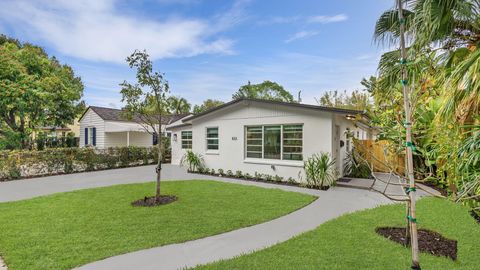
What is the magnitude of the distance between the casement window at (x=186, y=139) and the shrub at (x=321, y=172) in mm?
8650

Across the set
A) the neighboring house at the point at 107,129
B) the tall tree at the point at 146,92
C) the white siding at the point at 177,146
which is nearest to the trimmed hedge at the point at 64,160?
the white siding at the point at 177,146

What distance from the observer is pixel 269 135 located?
435 inches

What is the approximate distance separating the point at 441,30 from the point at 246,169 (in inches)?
336

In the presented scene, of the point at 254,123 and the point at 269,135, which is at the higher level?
the point at 254,123

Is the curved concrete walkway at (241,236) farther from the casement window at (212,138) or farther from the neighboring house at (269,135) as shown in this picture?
the casement window at (212,138)

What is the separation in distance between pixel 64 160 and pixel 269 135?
1099cm

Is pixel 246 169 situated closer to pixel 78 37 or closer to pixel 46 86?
pixel 78 37

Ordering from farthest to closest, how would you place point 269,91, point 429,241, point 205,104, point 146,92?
point 205,104 < point 269,91 < point 146,92 < point 429,241

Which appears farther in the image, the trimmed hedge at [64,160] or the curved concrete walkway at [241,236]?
the trimmed hedge at [64,160]

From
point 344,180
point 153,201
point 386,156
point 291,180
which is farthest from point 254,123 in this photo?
point 386,156

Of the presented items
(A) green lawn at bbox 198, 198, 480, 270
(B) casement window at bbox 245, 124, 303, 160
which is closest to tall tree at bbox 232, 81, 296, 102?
(B) casement window at bbox 245, 124, 303, 160

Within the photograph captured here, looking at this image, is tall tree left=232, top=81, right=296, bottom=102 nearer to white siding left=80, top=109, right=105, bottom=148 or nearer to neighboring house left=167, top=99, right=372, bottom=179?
white siding left=80, top=109, right=105, bottom=148

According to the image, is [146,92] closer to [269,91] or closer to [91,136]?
[91,136]

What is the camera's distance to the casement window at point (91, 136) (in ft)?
69.2
